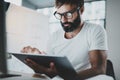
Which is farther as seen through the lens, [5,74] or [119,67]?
[5,74]

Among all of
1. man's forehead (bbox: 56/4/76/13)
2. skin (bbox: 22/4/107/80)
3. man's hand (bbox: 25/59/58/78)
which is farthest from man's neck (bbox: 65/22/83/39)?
man's hand (bbox: 25/59/58/78)

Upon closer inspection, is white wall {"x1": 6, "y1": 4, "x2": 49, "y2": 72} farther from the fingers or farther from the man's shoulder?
the man's shoulder

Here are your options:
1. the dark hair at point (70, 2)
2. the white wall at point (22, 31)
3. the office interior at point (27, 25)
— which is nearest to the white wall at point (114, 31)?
the dark hair at point (70, 2)

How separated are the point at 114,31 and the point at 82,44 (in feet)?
0.69

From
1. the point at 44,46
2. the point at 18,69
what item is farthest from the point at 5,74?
the point at 44,46

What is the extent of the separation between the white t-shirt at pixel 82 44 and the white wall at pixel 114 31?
3 centimetres

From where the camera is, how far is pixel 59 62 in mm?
1149

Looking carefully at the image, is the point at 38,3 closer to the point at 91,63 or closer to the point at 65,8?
the point at 65,8

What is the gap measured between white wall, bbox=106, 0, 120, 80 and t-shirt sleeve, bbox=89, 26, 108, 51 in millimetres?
29

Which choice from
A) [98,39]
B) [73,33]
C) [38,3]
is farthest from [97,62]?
[38,3]

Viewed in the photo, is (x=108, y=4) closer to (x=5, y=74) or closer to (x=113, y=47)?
(x=113, y=47)

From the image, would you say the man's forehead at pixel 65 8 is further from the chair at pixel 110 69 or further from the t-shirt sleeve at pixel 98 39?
the chair at pixel 110 69

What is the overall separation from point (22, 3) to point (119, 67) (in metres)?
0.85

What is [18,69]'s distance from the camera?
1.52 m
